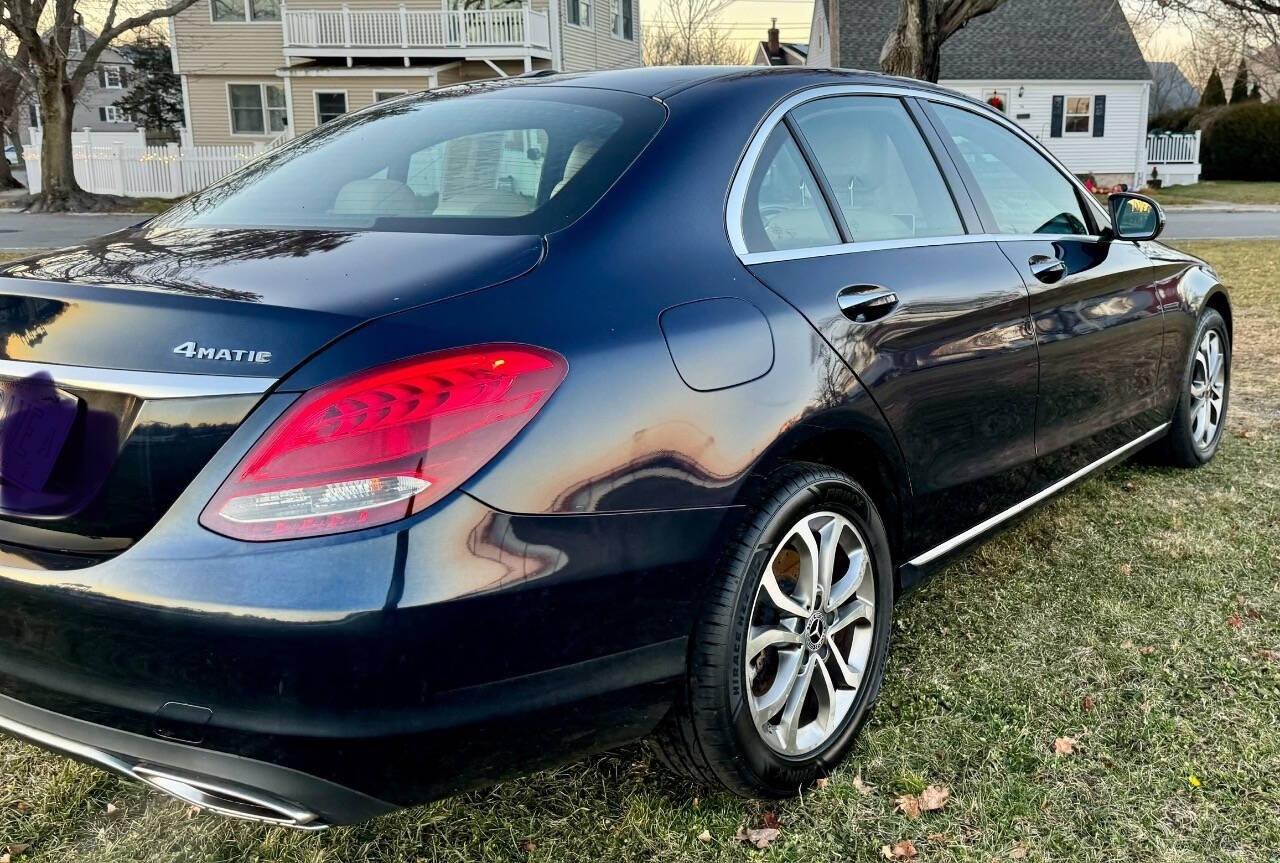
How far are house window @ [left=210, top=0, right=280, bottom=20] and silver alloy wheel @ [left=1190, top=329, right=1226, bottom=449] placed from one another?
29.0 m

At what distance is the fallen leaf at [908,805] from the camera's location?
2.46 metres

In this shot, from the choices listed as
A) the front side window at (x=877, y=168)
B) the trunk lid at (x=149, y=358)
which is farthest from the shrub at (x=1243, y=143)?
the trunk lid at (x=149, y=358)

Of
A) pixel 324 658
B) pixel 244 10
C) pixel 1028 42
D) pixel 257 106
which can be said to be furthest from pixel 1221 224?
pixel 244 10

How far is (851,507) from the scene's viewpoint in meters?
2.54

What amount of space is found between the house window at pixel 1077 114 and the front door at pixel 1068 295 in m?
32.9

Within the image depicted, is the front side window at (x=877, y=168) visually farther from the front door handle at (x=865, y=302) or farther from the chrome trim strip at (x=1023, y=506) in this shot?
the chrome trim strip at (x=1023, y=506)

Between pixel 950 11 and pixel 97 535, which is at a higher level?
pixel 950 11

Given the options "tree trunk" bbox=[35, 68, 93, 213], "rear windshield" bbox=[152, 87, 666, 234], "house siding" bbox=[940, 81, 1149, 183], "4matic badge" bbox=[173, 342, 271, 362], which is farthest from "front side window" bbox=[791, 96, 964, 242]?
"house siding" bbox=[940, 81, 1149, 183]

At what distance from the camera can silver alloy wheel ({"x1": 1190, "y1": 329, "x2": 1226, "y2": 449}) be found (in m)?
4.80

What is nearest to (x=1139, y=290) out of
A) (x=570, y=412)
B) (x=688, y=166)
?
(x=688, y=166)

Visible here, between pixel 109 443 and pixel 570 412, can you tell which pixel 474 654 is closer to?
pixel 570 412

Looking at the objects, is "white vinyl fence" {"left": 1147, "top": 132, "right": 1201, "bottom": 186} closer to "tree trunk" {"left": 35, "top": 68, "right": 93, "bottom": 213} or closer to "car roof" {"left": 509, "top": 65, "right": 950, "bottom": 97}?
"tree trunk" {"left": 35, "top": 68, "right": 93, "bottom": 213}

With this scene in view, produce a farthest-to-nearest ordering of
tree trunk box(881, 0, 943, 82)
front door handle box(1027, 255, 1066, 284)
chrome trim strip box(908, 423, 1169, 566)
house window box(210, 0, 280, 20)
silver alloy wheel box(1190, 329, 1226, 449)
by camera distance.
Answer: house window box(210, 0, 280, 20) < tree trunk box(881, 0, 943, 82) < silver alloy wheel box(1190, 329, 1226, 449) < front door handle box(1027, 255, 1066, 284) < chrome trim strip box(908, 423, 1169, 566)

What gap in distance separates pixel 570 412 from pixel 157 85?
45.8m
